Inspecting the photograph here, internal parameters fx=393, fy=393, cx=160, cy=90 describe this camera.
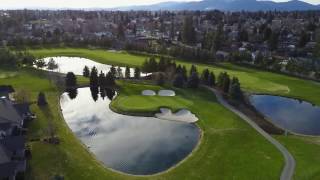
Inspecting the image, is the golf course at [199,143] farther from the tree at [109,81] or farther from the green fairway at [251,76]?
the tree at [109,81]

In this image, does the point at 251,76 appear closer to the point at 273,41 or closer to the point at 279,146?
the point at 279,146

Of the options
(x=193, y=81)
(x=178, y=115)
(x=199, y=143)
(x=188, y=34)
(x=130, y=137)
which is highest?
(x=188, y=34)

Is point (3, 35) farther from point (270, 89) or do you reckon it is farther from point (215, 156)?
point (215, 156)

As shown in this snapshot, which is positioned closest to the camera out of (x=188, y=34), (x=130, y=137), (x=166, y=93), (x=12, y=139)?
(x=12, y=139)

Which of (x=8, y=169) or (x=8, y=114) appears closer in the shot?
(x=8, y=169)

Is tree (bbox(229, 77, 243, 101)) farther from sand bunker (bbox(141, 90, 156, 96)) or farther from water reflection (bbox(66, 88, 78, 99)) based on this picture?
water reflection (bbox(66, 88, 78, 99))

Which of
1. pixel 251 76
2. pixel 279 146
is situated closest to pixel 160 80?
pixel 251 76

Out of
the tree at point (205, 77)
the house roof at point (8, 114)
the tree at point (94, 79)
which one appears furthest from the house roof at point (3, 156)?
the tree at point (205, 77)

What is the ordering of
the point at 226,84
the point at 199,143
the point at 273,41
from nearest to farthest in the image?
the point at 199,143
the point at 226,84
the point at 273,41

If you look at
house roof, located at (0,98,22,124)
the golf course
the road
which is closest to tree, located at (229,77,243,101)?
the road
